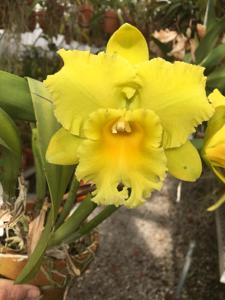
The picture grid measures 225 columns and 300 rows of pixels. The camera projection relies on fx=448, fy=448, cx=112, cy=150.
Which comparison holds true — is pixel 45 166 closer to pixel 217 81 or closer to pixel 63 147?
pixel 63 147

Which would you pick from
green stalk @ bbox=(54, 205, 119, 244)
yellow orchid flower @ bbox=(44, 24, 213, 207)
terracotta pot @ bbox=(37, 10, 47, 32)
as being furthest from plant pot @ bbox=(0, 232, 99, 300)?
terracotta pot @ bbox=(37, 10, 47, 32)

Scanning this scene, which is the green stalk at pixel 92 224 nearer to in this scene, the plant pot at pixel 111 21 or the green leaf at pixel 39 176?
the green leaf at pixel 39 176

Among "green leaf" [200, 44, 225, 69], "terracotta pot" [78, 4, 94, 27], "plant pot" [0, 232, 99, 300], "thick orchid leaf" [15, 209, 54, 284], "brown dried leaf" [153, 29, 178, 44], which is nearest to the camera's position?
"thick orchid leaf" [15, 209, 54, 284]

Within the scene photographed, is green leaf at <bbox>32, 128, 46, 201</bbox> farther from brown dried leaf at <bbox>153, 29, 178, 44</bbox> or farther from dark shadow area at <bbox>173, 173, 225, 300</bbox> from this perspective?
brown dried leaf at <bbox>153, 29, 178, 44</bbox>

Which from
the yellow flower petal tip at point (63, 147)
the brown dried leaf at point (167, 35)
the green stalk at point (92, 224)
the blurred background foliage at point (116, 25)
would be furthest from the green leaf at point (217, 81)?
the brown dried leaf at point (167, 35)

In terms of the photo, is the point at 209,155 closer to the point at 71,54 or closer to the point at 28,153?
the point at 71,54

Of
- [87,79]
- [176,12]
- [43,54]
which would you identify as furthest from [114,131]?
[43,54]
